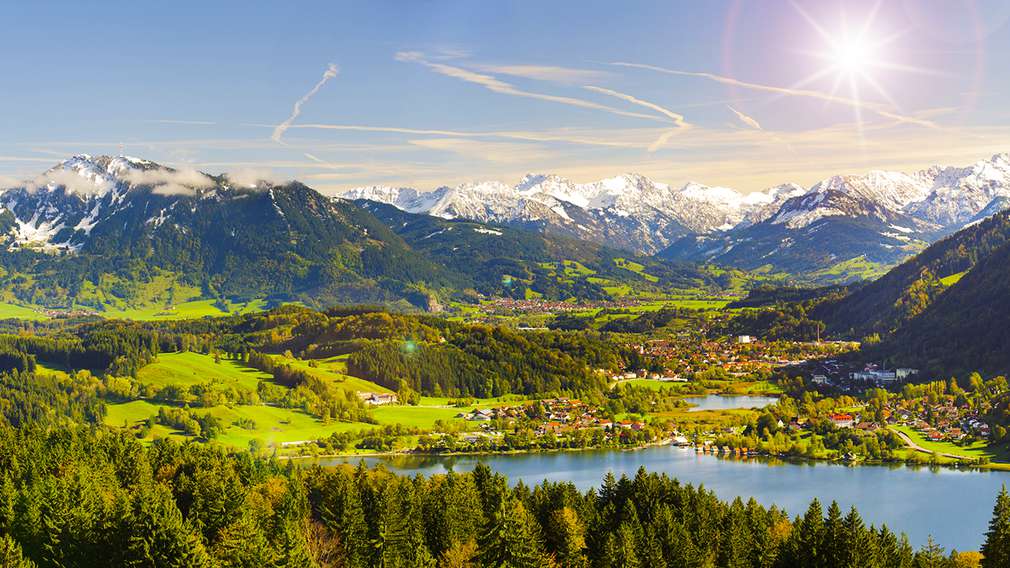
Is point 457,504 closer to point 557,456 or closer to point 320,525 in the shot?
point 320,525

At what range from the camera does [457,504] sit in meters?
48.5

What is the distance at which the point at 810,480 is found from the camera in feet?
286

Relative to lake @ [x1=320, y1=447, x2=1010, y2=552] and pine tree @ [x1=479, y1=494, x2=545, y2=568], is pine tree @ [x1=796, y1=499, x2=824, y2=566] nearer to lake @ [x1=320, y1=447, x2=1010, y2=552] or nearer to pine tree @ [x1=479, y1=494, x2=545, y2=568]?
pine tree @ [x1=479, y1=494, x2=545, y2=568]

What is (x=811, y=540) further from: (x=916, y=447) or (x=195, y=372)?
(x=195, y=372)

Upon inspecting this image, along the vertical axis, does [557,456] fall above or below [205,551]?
below

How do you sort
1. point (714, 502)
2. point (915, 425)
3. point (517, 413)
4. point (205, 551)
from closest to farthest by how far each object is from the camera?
point (205, 551) < point (714, 502) < point (915, 425) < point (517, 413)

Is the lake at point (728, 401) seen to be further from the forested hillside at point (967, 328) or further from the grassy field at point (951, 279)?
the grassy field at point (951, 279)

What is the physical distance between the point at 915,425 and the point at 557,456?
46.0 meters

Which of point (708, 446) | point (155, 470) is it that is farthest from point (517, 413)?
point (155, 470)

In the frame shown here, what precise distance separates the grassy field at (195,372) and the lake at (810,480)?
45679mm

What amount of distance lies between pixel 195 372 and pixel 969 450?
11479 cm

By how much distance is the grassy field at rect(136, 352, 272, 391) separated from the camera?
137m

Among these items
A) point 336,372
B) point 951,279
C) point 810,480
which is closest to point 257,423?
point 336,372

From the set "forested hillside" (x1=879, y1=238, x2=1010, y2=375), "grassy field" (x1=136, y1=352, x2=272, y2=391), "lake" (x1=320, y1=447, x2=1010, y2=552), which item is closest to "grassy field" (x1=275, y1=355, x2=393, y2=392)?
"grassy field" (x1=136, y1=352, x2=272, y2=391)
